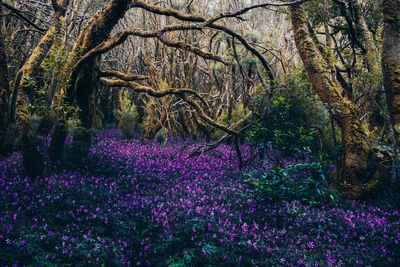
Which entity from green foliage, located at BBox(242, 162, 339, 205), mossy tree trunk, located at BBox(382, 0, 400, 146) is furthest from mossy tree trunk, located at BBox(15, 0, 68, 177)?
mossy tree trunk, located at BBox(382, 0, 400, 146)

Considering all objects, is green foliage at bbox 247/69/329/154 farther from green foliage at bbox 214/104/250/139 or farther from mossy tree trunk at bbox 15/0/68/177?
mossy tree trunk at bbox 15/0/68/177

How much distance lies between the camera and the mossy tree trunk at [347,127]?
21.2 feet

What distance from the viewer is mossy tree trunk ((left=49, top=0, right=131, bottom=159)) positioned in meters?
6.05

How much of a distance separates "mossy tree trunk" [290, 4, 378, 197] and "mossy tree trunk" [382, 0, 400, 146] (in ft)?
2.65

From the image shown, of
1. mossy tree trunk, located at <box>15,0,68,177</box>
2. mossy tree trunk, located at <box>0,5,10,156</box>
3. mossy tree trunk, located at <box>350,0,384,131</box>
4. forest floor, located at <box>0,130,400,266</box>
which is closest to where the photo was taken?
forest floor, located at <box>0,130,400,266</box>

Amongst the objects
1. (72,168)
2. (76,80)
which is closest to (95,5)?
(76,80)

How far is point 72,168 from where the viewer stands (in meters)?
6.91

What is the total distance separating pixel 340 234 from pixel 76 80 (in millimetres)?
5295

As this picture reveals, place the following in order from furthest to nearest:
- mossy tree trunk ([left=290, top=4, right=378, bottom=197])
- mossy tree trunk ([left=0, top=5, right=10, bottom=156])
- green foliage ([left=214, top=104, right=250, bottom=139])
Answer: green foliage ([left=214, top=104, right=250, bottom=139]), mossy tree trunk ([left=0, top=5, right=10, bottom=156]), mossy tree trunk ([left=290, top=4, right=378, bottom=197])

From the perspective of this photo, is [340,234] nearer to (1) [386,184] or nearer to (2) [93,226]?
(1) [386,184]

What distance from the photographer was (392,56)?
5.86 m

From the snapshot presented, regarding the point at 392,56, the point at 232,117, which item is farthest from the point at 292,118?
the point at 392,56

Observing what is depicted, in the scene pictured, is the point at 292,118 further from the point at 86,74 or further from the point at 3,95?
the point at 3,95

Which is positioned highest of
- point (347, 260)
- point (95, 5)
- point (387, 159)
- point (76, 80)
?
point (95, 5)
